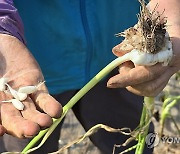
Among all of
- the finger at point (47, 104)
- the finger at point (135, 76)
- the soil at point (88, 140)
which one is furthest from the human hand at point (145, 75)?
the soil at point (88, 140)

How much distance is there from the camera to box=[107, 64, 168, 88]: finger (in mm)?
1004

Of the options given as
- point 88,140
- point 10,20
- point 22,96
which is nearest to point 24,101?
point 22,96

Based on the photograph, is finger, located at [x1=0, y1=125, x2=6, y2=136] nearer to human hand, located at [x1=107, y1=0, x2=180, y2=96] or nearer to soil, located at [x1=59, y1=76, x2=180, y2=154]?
human hand, located at [x1=107, y1=0, x2=180, y2=96]

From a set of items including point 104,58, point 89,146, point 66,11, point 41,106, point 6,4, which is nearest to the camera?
point 41,106

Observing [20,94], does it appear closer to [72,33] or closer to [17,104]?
[17,104]

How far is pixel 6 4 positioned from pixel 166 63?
338 millimetres

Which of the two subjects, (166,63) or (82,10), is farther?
(82,10)

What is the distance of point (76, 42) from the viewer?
1213 mm

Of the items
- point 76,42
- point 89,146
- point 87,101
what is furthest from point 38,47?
point 89,146

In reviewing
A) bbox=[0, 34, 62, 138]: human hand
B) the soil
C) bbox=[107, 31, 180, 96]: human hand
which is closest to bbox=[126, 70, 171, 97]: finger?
bbox=[107, 31, 180, 96]: human hand

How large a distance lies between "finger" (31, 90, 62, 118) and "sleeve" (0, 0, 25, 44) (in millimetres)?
148

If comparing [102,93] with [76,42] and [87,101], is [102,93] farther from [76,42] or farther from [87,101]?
[76,42]

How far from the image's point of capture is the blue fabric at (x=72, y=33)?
118 centimetres

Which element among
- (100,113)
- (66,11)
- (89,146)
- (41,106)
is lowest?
(89,146)
